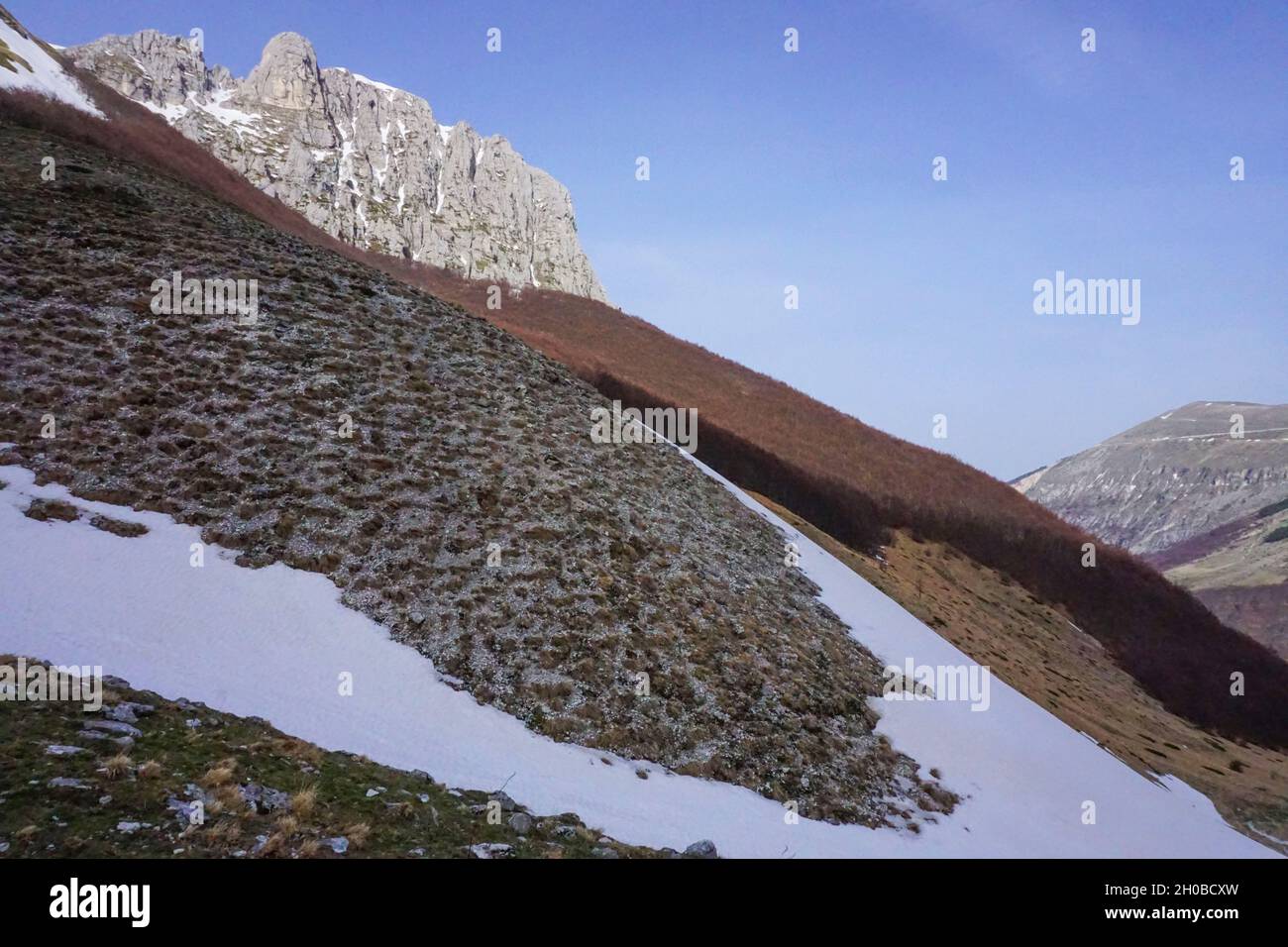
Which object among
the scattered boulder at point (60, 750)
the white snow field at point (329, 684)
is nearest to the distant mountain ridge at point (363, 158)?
the white snow field at point (329, 684)

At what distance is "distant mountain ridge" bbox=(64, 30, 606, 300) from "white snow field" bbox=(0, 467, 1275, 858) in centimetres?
9117

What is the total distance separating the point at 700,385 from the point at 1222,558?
182 meters

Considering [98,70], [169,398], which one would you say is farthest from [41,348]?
[98,70]

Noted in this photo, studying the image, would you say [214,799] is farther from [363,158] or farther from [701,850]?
[363,158]

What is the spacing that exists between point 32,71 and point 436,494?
3906cm

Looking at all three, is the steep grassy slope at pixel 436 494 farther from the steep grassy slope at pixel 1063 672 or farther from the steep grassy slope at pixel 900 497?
the steep grassy slope at pixel 900 497

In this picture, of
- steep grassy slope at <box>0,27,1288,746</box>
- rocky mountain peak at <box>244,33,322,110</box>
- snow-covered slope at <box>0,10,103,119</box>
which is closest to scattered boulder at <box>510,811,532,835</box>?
steep grassy slope at <box>0,27,1288,746</box>

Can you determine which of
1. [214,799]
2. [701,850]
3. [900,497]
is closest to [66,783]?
[214,799]

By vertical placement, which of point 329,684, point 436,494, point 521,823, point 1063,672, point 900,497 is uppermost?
point 900,497

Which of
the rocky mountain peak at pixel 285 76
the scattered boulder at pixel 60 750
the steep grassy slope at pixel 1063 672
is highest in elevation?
the rocky mountain peak at pixel 285 76

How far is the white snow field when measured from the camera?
36.6 feet

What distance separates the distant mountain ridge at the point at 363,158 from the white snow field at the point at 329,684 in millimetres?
91171

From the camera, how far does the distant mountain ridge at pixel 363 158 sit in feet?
338

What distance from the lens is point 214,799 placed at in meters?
7.82
